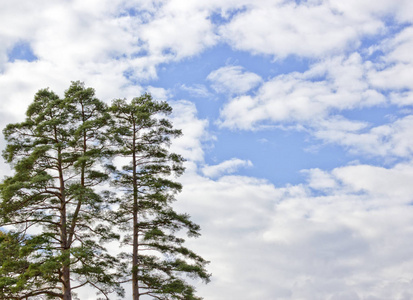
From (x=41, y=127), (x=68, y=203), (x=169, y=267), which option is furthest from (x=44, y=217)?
(x=169, y=267)

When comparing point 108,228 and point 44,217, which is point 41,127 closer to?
point 44,217

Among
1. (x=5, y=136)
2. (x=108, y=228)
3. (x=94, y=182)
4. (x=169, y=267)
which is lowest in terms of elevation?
(x=169, y=267)

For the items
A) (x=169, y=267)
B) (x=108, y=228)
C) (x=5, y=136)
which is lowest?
(x=169, y=267)

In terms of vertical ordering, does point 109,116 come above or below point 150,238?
above

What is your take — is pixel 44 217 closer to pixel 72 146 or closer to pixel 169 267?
pixel 72 146

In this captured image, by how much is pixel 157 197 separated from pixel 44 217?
6.48 meters

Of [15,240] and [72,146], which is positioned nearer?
[15,240]

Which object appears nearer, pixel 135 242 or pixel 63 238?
pixel 63 238

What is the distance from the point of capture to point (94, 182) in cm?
2880

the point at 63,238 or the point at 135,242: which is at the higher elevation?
the point at 63,238

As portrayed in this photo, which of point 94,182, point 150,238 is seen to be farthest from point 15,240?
point 150,238

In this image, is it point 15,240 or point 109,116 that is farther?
point 109,116

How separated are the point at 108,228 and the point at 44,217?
11.9 ft

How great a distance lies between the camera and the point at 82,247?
25750mm
